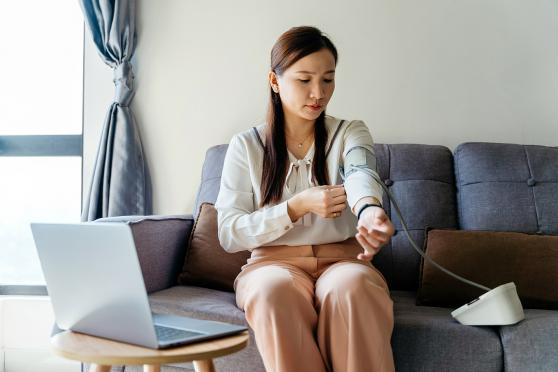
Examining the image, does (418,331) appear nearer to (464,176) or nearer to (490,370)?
(490,370)

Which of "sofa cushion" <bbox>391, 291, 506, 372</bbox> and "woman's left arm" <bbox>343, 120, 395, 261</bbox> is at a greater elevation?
"woman's left arm" <bbox>343, 120, 395, 261</bbox>

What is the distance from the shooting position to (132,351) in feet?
3.18

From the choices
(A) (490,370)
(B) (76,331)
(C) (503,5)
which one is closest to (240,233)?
(B) (76,331)

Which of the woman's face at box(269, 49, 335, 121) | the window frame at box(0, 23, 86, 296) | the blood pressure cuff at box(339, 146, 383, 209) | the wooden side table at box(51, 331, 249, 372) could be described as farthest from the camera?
the window frame at box(0, 23, 86, 296)

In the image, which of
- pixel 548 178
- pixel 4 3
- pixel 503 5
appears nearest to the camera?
pixel 548 178

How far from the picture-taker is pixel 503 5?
2.41 metres

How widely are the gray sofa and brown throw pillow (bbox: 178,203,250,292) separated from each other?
0.05 metres

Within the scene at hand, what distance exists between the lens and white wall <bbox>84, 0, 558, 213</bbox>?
240cm

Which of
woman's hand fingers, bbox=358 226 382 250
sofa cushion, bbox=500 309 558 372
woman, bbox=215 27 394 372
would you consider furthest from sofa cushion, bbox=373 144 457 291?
woman's hand fingers, bbox=358 226 382 250

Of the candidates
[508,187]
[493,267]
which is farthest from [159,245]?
[508,187]

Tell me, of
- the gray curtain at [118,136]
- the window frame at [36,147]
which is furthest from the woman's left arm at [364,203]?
the window frame at [36,147]

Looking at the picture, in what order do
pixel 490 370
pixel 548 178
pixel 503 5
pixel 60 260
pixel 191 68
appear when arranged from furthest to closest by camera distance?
pixel 191 68 < pixel 503 5 < pixel 548 178 < pixel 490 370 < pixel 60 260

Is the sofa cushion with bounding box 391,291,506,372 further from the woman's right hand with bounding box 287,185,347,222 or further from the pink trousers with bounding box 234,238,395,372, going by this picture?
the woman's right hand with bounding box 287,185,347,222

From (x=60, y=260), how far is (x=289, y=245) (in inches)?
27.1
